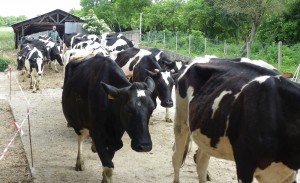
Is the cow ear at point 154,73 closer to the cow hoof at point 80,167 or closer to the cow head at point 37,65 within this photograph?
the cow hoof at point 80,167

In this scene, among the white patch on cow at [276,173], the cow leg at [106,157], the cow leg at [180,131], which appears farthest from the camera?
the cow leg at [180,131]

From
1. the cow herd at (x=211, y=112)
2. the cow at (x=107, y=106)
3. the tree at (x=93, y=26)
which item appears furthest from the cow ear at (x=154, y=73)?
the tree at (x=93, y=26)

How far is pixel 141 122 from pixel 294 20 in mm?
22086

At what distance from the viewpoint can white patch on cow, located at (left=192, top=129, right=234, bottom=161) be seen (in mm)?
4418

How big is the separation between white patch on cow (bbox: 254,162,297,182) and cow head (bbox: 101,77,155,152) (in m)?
1.34

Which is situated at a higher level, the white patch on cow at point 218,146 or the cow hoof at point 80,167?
the white patch on cow at point 218,146

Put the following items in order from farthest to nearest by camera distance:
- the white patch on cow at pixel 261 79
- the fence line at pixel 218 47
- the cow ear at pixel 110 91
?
1. the fence line at pixel 218 47
2. the cow ear at pixel 110 91
3. the white patch on cow at pixel 261 79

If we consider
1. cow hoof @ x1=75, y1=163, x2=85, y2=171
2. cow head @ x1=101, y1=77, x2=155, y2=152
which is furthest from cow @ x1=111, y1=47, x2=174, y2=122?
cow head @ x1=101, y1=77, x2=155, y2=152

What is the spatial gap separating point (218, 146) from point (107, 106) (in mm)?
1764

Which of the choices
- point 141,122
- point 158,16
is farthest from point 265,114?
point 158,16

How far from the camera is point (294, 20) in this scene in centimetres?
2470

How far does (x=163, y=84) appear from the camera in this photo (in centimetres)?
988

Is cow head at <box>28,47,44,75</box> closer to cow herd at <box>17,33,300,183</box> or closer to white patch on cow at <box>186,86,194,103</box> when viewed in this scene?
cow herd at <box>17,33,300,183</box>

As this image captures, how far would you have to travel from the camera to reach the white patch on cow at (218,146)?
4418mm
